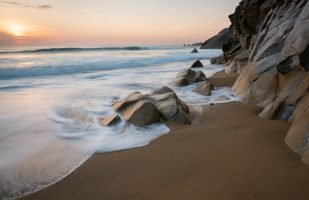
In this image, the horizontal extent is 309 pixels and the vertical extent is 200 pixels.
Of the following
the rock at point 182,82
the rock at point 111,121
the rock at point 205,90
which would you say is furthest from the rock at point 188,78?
the rock at point 111,121

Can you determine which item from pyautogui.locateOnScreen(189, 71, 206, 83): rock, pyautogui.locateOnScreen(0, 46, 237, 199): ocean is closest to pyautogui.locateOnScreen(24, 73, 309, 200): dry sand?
pyautogui.locateOnScreen(0, 46, 237, 199): ocean

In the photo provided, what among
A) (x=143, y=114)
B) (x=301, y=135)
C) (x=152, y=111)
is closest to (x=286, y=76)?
(x=301, y=135)

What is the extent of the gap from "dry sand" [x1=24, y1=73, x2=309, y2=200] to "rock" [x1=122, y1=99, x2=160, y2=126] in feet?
2.20

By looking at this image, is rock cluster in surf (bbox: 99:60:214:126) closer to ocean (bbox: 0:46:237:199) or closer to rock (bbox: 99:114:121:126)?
rock (bbox: 99:114:121:126)

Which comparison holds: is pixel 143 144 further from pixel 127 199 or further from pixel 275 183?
pixel 275 183

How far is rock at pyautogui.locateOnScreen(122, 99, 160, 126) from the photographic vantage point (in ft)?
14.5

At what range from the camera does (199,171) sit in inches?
107

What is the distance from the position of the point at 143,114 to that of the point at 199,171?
6.48 feet

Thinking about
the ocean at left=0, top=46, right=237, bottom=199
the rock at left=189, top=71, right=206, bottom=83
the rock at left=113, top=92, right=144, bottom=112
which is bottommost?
the ocean at left=0, top=46, right=237, bottom=199

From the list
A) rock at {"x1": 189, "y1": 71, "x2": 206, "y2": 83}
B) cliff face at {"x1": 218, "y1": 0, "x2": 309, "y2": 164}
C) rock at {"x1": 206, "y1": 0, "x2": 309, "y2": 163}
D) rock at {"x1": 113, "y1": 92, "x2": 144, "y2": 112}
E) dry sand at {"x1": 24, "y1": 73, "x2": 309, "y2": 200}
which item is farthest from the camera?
rock at {"x1": 189, "y1": 71, "x2": 206, "y2": 83}

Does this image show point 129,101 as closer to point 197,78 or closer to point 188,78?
point 188,78

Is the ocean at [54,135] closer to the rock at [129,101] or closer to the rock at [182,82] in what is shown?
the rock at [129,101]

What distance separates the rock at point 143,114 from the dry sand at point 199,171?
2.20ft

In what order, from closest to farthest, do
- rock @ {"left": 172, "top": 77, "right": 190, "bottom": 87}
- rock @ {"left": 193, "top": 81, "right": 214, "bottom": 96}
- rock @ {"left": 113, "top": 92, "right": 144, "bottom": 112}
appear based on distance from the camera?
rock @ {"left": 113, "top": 92, "right": 144, "bottom": 112}, rock @ {"left": 193, "top": 81, "right": 214, "bottom": 96}, rock @ {"left": 172, "top": 77, "right": 190, "bottom": 87}
